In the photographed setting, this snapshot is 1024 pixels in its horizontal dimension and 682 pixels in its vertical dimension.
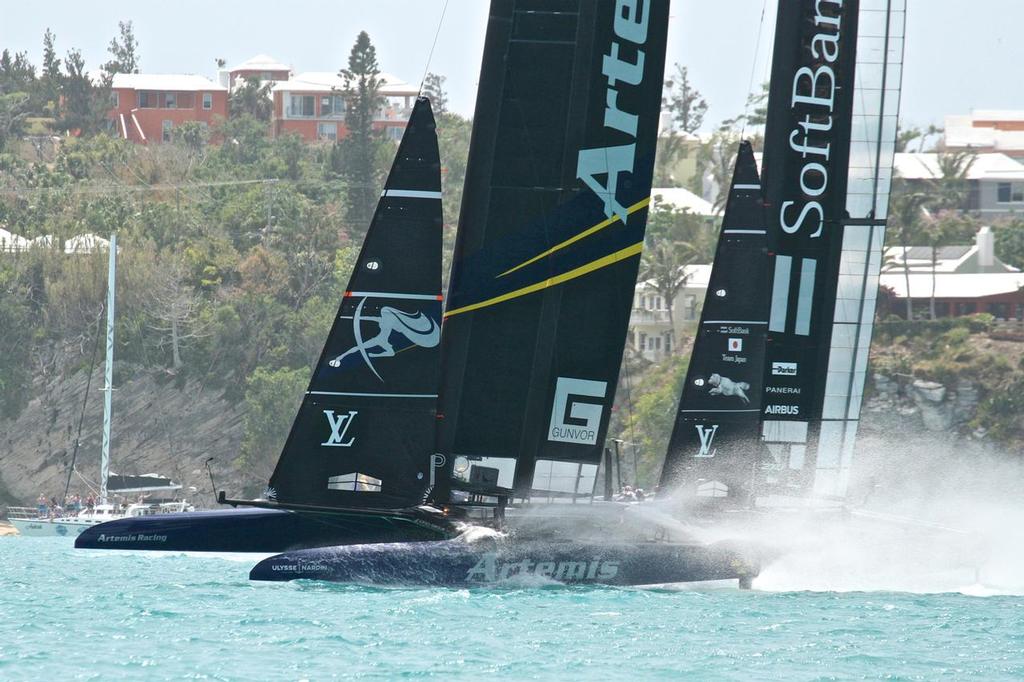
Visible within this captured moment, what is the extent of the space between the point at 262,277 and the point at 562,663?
45.6 m

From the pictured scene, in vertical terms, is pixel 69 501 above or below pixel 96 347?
below

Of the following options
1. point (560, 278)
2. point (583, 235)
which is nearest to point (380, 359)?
point (560, 278)

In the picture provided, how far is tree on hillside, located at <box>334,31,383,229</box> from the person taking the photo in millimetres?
66062

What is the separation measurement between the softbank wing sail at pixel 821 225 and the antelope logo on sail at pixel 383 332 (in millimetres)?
5179

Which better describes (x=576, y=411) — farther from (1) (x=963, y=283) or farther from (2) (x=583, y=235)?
(1) (x=963, y=283)

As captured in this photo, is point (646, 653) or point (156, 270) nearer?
point (646, 653)

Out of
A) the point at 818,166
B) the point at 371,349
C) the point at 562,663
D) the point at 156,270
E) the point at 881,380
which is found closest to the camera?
the point at 562,663

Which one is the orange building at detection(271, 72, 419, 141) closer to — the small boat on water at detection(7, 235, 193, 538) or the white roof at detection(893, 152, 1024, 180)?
the white roof at detection(893, 152, 1024, 180)

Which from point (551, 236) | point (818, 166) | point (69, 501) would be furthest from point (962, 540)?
point (69, 501)

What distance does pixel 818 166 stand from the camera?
69.6 ft

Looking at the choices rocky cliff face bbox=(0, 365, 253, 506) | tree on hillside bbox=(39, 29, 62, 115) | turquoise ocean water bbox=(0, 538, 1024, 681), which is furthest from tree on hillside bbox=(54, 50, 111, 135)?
turquoise ocean water bbox=(0, 538, 1024, 681)

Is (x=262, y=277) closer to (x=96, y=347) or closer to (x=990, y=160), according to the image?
(x=96, y=347)

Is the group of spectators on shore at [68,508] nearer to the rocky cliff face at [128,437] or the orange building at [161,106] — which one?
the rocky cliff face at [128,437]

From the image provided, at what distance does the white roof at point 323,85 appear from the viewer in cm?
8681
